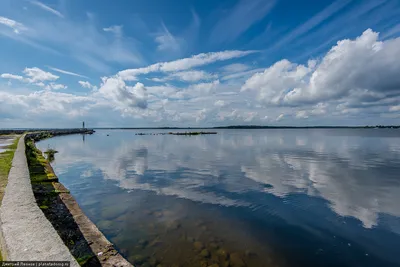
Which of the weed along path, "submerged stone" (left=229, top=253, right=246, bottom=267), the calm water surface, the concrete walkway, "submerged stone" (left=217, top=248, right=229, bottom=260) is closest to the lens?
the concrete walkway

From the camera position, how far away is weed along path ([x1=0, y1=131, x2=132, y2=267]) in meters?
4.38

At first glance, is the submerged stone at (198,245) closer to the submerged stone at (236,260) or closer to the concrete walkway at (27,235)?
the submerged stone at (236,260)

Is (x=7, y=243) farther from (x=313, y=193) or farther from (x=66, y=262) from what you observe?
(x=313, y=193)

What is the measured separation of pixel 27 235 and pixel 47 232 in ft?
1.18

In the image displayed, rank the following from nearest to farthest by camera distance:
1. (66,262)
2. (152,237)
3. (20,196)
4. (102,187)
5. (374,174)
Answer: (66,262) < (20,196) < (152,237) < (102,187) < (374,174)

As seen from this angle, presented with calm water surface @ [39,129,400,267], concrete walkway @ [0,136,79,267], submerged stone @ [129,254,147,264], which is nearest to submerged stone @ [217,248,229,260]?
calm water surface @ [39,129,400,267]

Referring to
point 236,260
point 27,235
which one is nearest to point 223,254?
point 236,260

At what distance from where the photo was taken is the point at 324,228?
9.30m

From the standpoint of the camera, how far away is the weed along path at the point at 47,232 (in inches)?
172

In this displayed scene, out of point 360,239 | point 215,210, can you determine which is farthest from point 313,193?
point 215,210

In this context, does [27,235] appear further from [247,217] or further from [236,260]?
[247,217]

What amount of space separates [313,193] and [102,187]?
1366cm

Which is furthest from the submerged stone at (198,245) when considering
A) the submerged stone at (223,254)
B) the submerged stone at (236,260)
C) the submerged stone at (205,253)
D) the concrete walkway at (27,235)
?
the concrete walkway at (27,235)

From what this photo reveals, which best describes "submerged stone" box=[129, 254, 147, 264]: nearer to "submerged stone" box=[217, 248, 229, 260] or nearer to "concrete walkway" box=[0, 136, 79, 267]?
"submerged stone" box=[217, 248, 229, 260]
